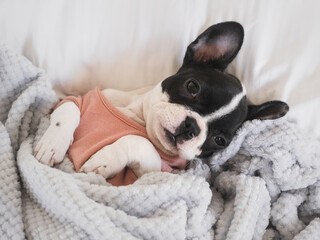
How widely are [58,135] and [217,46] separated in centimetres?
72

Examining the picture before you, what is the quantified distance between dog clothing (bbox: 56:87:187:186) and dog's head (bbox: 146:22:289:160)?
6 cm

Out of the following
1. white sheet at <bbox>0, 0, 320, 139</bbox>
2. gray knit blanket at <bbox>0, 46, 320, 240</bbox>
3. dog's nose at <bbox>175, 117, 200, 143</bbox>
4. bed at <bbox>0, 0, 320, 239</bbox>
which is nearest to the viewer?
gray knit blanket at <bbox>0, 46, 320, 240</bbox>

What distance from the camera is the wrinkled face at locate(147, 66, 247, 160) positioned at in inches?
49.5

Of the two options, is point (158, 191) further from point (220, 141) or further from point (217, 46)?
point (217, 46)

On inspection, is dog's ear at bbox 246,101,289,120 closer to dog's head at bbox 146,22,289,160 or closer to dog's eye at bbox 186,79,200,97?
dog's head at bbox 146,22,289,160

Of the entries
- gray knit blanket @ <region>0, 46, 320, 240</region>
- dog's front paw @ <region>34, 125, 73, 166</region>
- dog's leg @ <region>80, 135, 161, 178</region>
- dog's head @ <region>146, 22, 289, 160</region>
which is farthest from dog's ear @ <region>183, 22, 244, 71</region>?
dog's front paw @ <region>34, 125, 73, 166</region>

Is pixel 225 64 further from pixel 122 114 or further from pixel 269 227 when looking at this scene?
pixel 269 227

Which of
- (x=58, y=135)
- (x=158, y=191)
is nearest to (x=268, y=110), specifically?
(x=158, y=191)

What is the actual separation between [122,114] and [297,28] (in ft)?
2.44

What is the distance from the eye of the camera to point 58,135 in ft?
3.93

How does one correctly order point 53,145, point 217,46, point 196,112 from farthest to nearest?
1. point 217,46
2. point 196,112
3. point 53,145

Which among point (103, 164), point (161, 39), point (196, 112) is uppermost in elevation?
point (161, 39)

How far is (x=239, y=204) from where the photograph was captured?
121cm

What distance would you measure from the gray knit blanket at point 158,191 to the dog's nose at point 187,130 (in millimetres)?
127
